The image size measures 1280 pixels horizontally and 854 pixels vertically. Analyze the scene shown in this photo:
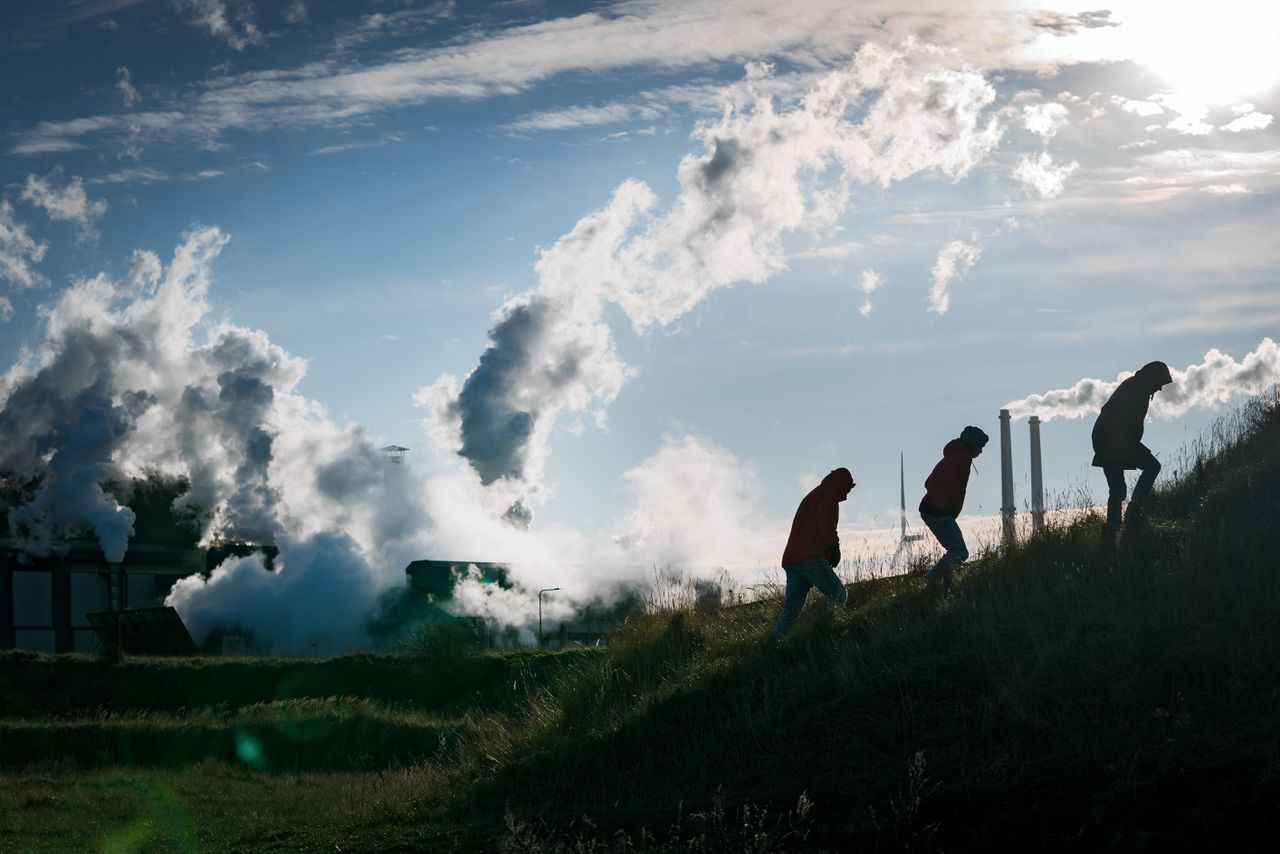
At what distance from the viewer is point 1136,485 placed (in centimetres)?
1299

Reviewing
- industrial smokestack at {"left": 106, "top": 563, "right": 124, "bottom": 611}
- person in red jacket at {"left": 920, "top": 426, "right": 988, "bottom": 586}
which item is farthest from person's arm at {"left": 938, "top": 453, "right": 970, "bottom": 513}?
industrial smokestack at {"left": 106, "top": 563, "right": 124, "bottom": 611}

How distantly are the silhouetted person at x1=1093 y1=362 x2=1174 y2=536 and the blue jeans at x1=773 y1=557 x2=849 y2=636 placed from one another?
2.85 metres

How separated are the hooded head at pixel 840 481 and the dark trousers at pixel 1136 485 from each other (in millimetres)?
2541

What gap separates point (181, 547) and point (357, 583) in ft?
33.2

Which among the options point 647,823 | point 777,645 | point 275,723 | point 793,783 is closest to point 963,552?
point 777,645

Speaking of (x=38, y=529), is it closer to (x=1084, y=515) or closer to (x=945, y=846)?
(x=1084, y=515)

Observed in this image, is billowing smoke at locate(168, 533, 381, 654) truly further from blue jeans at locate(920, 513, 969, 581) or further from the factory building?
blue jeans at locate(920, 513, 969, 581)

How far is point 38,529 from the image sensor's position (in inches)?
2178

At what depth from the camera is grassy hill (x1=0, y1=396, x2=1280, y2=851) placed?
26.6 feet

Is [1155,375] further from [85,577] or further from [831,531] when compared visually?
[85,577]

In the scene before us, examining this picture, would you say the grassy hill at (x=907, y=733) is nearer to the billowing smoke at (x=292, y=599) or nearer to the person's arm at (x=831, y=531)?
the person's arm at (x=831, y=531)

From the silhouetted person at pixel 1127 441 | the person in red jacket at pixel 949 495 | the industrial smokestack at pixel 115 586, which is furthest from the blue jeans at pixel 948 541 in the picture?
the industrial smokestack at pixel 115 586

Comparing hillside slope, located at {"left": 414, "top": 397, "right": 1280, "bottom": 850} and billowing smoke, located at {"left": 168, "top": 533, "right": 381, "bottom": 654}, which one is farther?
billowing smoke, located at {"left": 168, "top": 533, "right": 381, "bottom": 654}

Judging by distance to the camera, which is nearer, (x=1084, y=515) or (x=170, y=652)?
(x=1084, y=515)
